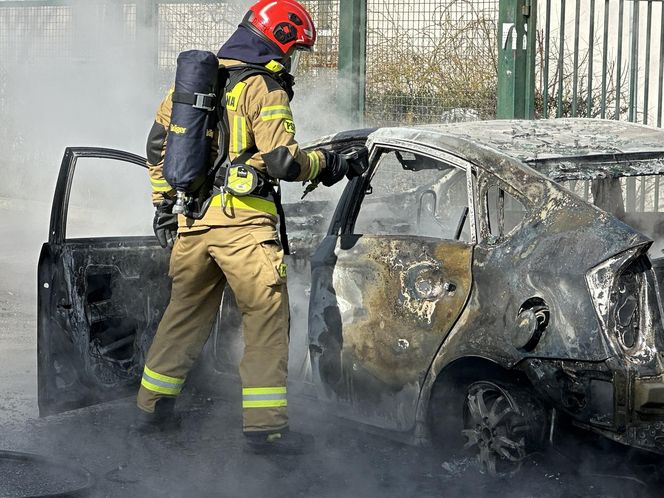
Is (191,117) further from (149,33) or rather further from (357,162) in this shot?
(149,33)

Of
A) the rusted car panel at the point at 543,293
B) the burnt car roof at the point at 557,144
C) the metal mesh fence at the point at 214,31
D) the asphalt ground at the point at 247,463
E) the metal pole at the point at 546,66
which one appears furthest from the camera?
the metal mesh fence at the point at 214,31

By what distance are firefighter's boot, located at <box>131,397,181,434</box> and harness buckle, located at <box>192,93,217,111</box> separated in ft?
4.49

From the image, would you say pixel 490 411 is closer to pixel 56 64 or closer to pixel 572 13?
pixel 572 13

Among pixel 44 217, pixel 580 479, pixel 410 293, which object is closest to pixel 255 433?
pixel 410 293

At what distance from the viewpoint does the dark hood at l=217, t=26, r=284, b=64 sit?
482cm

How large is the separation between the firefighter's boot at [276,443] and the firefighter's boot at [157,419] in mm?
506

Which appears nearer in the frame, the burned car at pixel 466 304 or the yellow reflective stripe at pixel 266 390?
the burned car at pixel 466 304

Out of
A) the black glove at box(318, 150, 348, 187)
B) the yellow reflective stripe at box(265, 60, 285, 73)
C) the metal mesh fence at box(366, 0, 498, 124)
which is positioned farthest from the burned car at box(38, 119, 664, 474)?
the metal mesh fence at box(366, 0, 498, 124)

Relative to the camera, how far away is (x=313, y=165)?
4.77m

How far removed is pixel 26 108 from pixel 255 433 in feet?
33.3

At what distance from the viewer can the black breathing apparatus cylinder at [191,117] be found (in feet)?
15.5

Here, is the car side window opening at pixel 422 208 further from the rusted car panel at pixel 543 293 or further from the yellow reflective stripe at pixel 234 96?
the yellow reflective stripe at pixel 234 96

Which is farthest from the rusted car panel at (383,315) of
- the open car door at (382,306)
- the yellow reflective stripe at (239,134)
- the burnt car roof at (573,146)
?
the yellow reflective stripe at (239,134)

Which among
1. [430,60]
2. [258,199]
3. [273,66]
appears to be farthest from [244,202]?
[430,60]
